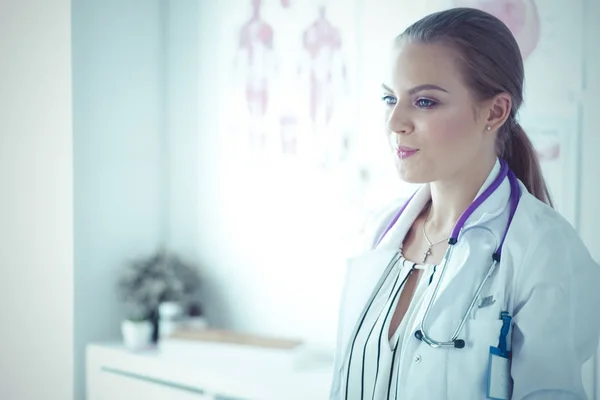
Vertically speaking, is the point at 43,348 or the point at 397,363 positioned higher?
the point at 397,363

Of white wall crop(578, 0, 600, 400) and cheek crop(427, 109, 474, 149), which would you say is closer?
cheek crop(427, 109, 474, 149)

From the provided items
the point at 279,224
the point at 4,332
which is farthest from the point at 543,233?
the point at 4,332

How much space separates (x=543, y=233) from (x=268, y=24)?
5.32ft

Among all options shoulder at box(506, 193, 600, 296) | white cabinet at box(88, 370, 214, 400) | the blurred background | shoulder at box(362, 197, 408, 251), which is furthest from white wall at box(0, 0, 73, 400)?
shoulder at box(506, 193, 600, 296)

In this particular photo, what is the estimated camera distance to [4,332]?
2691 mm

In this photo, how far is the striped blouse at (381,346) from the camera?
→ 1.24 m

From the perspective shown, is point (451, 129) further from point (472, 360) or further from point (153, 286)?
point (153, 286)

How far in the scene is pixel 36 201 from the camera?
2.62 m

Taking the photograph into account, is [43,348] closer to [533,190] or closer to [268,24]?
[268,24]

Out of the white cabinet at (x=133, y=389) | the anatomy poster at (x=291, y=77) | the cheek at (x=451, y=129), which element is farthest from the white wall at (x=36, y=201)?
the cheek at (x=451, y=129)

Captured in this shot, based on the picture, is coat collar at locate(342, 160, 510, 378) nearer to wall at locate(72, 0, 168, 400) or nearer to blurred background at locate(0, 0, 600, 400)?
blurred background at locate(0, 0, 600, 400)

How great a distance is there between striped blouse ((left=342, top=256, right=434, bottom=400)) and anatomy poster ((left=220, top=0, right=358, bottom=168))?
1004 mm

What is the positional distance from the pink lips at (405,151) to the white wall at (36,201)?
1.71 metres

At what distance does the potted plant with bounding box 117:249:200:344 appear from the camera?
2604 mm
